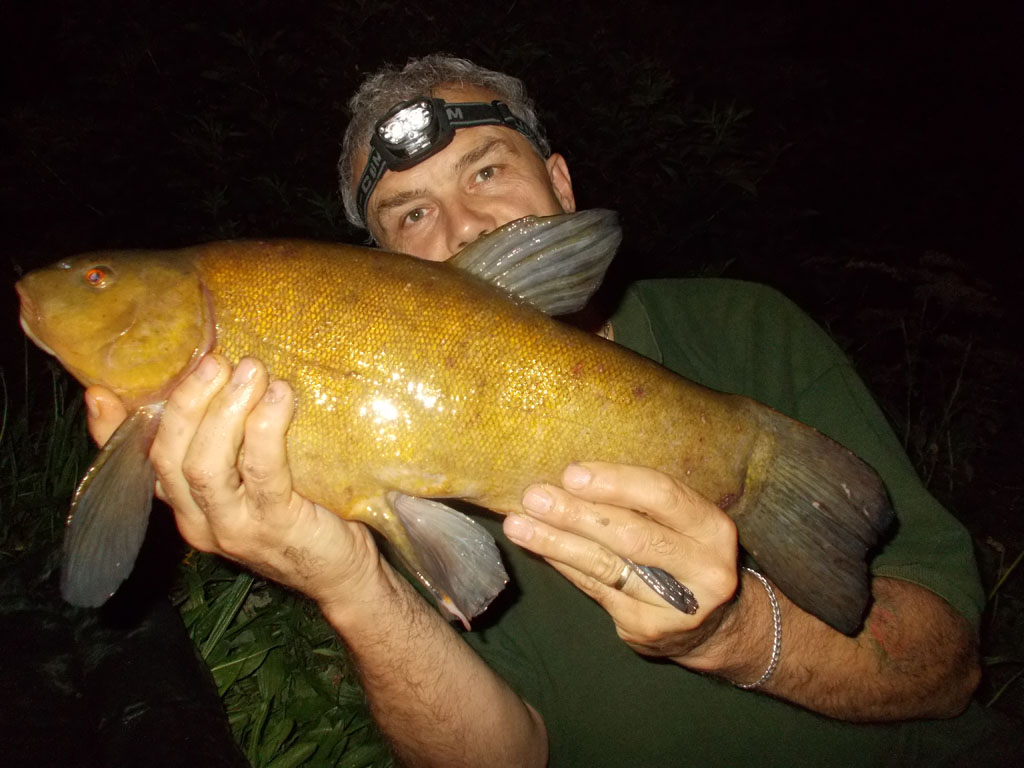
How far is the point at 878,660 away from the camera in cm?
200

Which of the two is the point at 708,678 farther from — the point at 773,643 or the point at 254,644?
the point at 254,644

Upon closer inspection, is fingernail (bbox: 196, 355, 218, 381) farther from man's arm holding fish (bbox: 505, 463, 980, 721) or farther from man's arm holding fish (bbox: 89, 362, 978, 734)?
man's arm holding fish (bbox: 505, 463, 980, 721)

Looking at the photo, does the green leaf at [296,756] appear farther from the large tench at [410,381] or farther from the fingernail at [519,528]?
the fingernail at [519,528]

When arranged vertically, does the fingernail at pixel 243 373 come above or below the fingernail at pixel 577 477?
above

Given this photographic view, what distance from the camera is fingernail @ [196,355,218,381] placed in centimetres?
147

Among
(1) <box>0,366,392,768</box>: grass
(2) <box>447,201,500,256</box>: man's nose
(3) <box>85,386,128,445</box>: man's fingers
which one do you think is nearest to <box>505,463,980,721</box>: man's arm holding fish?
(3) <box>85,386,128,445</box>: man's fingers

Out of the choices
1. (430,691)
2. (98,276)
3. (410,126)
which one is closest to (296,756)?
(430,691)

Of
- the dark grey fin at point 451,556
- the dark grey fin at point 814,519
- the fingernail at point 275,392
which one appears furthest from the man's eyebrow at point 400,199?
the dark grey fin at point 814,519

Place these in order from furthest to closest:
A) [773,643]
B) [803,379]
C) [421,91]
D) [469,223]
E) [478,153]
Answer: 1. [421,91]
2. [478,153]
3. [469,223]
4. [803,379]
5. [773,643]

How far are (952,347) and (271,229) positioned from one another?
20.5 ft

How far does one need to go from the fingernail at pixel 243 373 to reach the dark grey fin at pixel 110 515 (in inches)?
9.4

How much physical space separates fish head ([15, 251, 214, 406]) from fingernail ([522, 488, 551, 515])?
81cm

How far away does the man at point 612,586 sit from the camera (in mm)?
1503

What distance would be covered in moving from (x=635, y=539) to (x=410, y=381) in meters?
0.62
